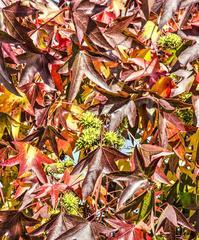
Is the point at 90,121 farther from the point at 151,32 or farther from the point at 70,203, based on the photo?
the point at 151,32

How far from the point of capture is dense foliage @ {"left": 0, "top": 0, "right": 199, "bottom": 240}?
129 cm

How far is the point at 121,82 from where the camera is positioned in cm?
139

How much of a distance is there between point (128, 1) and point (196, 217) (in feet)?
2.09

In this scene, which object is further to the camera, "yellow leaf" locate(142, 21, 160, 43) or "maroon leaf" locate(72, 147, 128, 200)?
"yellow leaf" locate(142, 21, 160, 43)

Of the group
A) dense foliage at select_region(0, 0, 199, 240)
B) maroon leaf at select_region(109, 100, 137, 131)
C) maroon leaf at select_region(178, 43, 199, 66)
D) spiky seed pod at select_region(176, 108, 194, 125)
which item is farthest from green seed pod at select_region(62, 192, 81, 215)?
maroon leaf at select_region(178, 43, 199, 66)

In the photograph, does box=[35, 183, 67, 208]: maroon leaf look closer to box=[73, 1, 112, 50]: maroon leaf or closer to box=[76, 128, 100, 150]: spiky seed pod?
box=[76, 128, 100, 150]: spiky seed pod

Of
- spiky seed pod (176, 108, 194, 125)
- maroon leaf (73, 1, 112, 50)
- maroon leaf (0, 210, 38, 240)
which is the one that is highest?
maroon leaf (73, 1, 112, 50)

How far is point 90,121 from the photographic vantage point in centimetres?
136

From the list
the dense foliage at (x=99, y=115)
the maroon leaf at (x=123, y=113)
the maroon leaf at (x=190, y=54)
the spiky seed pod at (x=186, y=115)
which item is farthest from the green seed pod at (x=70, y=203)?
the maroon leaf at (x=190, y=54)

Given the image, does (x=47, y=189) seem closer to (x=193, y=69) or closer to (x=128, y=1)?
(x=193, y=69)

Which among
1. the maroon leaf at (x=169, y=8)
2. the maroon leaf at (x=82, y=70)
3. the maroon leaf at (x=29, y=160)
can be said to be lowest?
the maroon leaf at (x=29, y=160)

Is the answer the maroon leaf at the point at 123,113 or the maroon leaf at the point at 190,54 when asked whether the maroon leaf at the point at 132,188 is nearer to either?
the maroon leaf at the point at 123,113

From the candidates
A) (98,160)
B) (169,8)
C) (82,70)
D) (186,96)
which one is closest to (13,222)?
(98,160)

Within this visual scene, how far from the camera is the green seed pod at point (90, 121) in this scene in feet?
4.43
